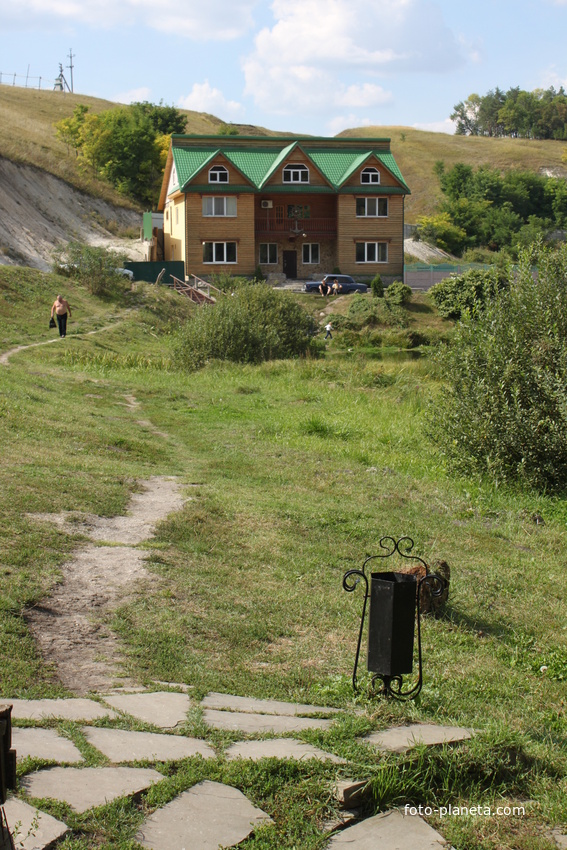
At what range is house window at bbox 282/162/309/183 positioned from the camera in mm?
51906

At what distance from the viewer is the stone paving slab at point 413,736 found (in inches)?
169

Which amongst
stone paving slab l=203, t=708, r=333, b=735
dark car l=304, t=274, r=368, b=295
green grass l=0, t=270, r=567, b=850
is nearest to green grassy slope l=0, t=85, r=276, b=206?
dark car l=304, t=274, r=368, b=295

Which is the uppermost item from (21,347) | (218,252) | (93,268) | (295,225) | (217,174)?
(217,174)

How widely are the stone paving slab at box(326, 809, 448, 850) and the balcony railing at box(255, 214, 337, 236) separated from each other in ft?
163

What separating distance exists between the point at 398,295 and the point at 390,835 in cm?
4417

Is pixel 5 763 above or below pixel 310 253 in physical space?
below

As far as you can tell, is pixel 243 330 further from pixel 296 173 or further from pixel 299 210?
pixel 296 173

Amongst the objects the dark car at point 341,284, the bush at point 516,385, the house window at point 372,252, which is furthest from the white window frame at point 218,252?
the bush at point 516,385

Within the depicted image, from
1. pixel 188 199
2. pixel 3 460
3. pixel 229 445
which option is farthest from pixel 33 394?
pixel 188 199

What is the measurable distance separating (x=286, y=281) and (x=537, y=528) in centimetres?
4190

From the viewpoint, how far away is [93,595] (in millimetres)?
6676

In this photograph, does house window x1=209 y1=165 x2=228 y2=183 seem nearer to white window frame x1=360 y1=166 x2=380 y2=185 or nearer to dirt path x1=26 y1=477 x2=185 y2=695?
white window frame x1=360 y1=166 x2=380 y2=185

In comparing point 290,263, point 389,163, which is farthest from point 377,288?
point 389,163

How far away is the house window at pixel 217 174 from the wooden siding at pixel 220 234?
2.61ft
